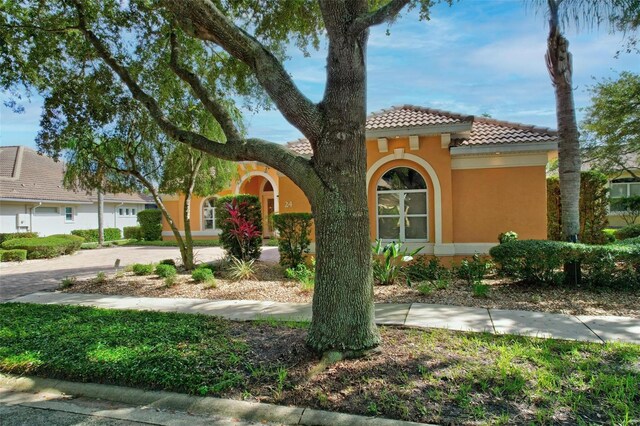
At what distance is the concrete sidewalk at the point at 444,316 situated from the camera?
18.0 ft

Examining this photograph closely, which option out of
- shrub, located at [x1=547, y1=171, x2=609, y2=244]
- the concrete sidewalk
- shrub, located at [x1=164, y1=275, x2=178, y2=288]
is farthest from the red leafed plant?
shrub, located at [x1=547, y1=171, x2=609, y2=244]

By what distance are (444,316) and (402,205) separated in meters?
5.73

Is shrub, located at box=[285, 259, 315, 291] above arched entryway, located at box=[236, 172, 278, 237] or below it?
below

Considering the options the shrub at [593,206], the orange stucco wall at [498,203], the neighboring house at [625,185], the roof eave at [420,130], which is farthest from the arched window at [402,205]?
the neighboring house at [625,185]

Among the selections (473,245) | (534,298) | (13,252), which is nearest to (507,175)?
(473,245)

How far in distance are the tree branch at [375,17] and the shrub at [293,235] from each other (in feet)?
22.6

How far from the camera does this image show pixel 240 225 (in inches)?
447

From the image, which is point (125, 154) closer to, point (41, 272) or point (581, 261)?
point (41, 272)

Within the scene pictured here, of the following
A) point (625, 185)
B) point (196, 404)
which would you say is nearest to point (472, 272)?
point (196, 404)

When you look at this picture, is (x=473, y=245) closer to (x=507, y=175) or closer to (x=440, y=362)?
(x=507, y=175)

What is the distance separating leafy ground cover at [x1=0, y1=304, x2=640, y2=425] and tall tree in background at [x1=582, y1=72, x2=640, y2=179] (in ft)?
54.6

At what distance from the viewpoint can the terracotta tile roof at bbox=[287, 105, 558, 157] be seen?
1070cm

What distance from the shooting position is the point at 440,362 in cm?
424

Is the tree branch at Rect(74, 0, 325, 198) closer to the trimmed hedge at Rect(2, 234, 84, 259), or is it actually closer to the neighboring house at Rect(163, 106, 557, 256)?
the neighboring house at Rect(163, 106, 557, 256)
